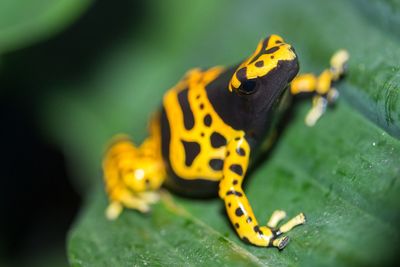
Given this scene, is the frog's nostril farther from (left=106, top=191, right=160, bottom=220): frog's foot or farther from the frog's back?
(left=106, top=191, right=160, bottom=220): frog's foot

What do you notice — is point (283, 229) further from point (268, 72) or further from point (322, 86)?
point (322, 86)

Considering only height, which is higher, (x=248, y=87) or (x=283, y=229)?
(x=248, y=87)

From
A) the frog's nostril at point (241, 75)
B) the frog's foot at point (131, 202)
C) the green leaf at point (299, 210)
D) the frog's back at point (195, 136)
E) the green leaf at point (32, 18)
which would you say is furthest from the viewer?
the green leaf at point (32, 18)

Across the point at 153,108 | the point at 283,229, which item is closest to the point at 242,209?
the point at 283,229

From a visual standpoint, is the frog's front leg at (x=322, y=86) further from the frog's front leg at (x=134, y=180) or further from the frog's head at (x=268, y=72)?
the frog's front leg at (x=134, y=180)

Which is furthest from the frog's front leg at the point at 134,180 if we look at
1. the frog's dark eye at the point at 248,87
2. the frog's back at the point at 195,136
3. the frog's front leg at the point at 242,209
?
the frog's dark eye at the point at 248,87

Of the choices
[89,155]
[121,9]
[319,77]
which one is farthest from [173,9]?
[319,77]
